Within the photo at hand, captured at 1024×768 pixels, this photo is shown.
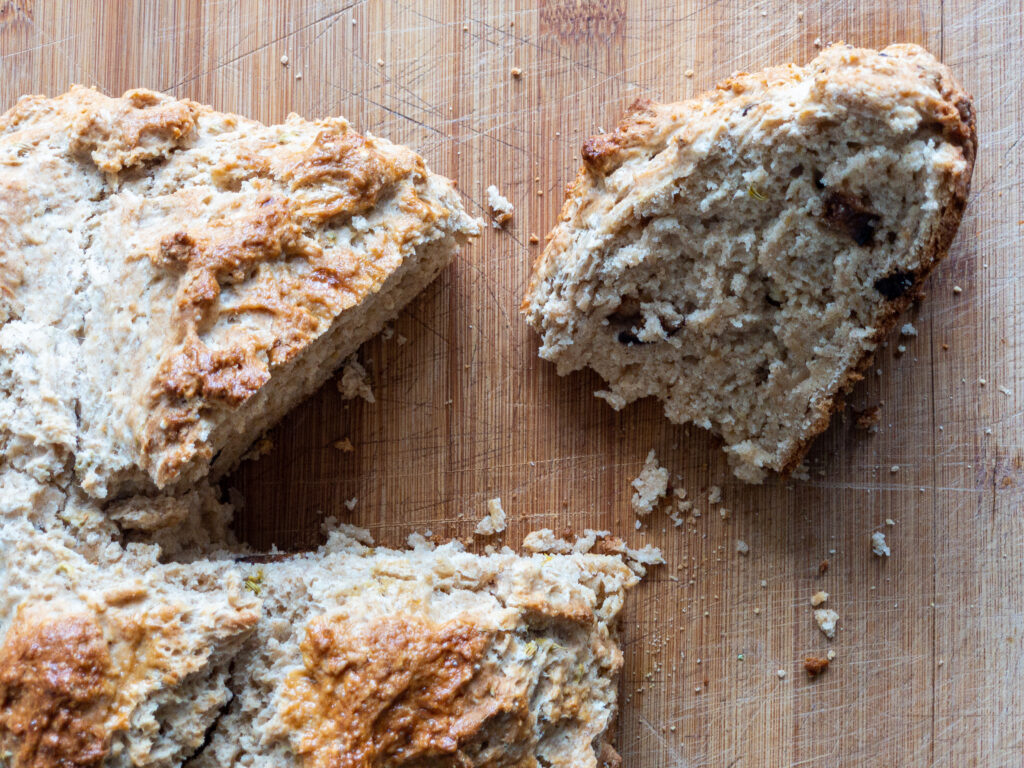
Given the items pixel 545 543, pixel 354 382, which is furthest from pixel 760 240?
pixel 354 382

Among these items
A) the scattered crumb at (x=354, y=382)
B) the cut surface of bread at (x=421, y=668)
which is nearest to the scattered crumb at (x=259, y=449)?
the scattered crumb at (x=354, y=382)

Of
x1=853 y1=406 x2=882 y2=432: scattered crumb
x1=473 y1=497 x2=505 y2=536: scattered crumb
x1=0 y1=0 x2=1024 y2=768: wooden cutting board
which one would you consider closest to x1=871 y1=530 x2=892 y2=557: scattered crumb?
x1=0 y1=0 x2=1024 y2=768: wooden cutting board

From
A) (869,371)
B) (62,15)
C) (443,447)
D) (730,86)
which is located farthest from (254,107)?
(869,371)

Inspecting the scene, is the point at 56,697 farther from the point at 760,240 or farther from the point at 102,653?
the point at 760,240

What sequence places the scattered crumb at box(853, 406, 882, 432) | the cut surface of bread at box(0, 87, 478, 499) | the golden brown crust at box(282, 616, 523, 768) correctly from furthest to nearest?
the scattered crumb at box(853, 406, 882, 432)
the cut surface of bread at box(0, 87, 478, 499)
the golden brown crust at box(282, 616, 523, 768)

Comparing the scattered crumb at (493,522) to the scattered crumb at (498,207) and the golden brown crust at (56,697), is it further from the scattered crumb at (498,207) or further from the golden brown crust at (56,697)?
the golden brown crust at (56,697)

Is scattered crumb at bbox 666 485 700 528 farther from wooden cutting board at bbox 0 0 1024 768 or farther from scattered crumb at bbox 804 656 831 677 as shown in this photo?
scattered crumb at bbox 804 656 831 677

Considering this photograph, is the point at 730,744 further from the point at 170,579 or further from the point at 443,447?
the point at 170,579
